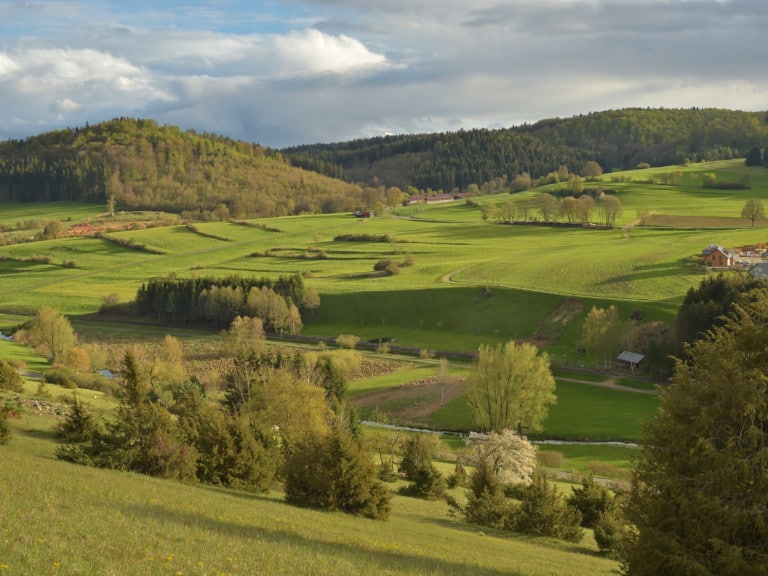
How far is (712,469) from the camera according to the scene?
20.9m

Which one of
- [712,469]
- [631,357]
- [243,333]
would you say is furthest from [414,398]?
[712,469]

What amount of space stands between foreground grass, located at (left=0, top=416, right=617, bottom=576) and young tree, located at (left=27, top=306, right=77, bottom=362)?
6584 cm

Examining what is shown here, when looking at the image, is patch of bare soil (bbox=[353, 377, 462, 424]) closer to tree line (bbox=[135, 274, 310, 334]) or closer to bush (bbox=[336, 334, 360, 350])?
bush (bbox=[336, 334, 360, 350])

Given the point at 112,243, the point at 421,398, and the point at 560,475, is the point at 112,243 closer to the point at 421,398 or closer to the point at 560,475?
the point at 421,398

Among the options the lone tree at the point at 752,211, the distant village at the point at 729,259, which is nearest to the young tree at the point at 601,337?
the distant village at the point at 729,259

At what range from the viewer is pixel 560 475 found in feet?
185

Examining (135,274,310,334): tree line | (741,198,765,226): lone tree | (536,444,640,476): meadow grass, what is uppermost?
(741,198,765,226): lone tree

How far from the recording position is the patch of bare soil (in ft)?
254

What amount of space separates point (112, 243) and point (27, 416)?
483ft

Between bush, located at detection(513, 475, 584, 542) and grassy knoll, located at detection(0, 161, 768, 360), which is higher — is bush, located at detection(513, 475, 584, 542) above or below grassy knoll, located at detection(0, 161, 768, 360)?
below

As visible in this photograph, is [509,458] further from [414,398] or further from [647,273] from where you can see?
[647,273]

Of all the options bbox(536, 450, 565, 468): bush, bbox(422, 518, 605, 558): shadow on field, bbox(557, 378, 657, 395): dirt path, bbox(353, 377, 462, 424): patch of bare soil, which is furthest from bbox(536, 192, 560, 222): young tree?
bbox(422, 518, 605, 558): shadow on field

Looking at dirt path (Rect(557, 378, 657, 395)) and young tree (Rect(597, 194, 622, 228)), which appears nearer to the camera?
dirt path (Rect(557, 378, 657, 395))

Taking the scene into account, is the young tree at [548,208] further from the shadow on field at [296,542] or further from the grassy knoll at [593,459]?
the shadow on field at [296,542]
